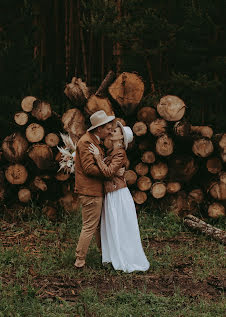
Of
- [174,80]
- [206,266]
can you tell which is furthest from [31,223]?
[174,80]

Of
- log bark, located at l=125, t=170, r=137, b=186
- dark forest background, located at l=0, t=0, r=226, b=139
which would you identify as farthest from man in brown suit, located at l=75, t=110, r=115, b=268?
dark forest background, located at l=0, t=0, r=226, b=139

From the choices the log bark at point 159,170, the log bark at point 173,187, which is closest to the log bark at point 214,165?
the log bark at point 173,187

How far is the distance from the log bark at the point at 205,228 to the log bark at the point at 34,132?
233 cm

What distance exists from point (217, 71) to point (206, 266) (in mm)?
4441

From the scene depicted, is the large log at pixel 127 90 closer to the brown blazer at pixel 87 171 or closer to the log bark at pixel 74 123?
the log bark at pixel 74 123

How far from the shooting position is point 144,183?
709 cm

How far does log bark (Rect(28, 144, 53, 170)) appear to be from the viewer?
6.88 meters

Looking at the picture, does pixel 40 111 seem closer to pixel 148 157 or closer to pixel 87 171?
pixel 148 157

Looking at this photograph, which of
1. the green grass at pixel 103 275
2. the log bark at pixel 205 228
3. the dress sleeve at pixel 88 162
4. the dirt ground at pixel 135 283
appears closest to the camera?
the green grass at pixel 103 275

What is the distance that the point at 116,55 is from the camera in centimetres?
978

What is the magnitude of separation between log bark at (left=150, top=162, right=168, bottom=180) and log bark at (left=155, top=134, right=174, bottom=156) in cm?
28

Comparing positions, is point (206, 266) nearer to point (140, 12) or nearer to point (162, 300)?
point (162, 300)

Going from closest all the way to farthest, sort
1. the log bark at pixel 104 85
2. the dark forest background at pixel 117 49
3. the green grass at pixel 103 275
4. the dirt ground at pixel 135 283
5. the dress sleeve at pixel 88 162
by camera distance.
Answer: the green grass at pixel 103 275 < the dirt ground at pixel 135 283 < the dress sleeve at pixel 88 162 < the log bark at pixel 104 85 < the dark forest background at pixel 117 49

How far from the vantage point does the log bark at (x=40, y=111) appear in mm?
6898
